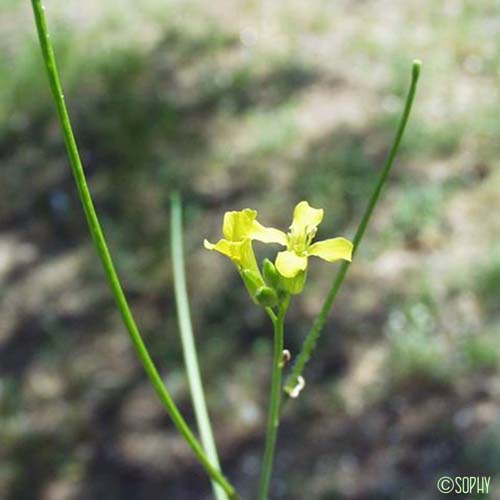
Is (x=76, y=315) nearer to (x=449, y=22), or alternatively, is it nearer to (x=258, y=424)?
(x=258, y=424)

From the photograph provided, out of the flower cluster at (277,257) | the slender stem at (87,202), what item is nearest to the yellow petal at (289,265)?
the flower cluster at (277,257)

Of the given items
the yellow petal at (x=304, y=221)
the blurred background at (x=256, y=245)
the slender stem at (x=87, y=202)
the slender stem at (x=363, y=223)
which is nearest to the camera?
the slender stem at (x=87, y=202)

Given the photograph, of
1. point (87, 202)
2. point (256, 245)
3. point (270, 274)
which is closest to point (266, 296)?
point (270, 274)

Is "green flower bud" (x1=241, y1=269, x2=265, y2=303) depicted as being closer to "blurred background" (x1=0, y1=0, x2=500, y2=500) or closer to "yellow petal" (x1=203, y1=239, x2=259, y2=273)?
"yellow petal" (x1=203, y1=239, x2=259, y2=273)

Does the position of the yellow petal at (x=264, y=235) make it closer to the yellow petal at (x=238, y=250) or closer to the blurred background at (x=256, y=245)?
the yellow petal at (x=238, y=250)

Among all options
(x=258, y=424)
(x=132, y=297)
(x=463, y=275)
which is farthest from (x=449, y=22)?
(x=258, y=424)
